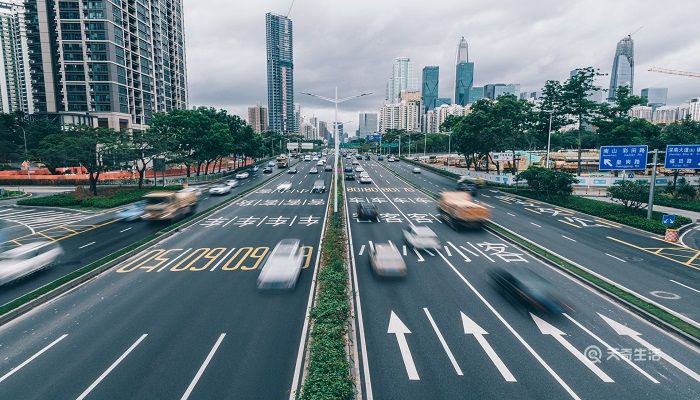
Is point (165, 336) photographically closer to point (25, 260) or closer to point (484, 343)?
point (484, 343)

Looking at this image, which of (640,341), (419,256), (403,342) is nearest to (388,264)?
(419,256)

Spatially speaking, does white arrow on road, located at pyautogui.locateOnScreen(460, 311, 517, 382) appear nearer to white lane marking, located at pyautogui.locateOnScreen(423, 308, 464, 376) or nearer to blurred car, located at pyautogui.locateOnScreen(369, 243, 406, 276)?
white lane marking, located at pyautogui.locateOnScreen(423, 308, 464, 376)

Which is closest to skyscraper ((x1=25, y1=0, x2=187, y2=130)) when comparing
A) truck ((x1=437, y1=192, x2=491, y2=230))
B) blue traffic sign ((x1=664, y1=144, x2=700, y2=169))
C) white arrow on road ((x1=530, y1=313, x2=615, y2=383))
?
truck ((x1=437, y1=192, x2=491, y2=230))

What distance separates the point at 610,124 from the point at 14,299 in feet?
241

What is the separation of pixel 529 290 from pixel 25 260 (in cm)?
2653

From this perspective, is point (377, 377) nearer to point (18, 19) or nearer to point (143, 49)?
point (143, 49)

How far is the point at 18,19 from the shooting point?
178 meters

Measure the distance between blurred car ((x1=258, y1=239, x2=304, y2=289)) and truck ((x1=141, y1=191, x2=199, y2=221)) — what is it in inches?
749

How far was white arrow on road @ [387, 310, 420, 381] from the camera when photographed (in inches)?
454

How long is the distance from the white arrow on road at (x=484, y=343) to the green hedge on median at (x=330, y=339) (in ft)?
16.3

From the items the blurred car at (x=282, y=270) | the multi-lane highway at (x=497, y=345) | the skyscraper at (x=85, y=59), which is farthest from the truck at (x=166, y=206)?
the skyscraper at (x=85, y=59)

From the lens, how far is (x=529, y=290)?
52.3ft

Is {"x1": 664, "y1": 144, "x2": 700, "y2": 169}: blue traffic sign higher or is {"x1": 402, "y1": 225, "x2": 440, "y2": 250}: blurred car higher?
{"x1": 664, "y1": 144, "x2": 700, "y2": 169}: blue traffic sign

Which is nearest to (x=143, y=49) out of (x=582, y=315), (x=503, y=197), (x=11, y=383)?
(x=503, y=197)
